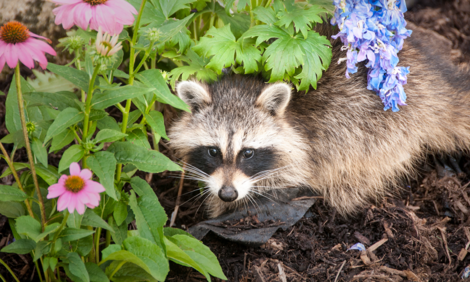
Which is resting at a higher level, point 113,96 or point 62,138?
point 113,96

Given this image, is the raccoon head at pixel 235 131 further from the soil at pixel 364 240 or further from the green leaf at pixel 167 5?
the green leaf at pixel 167 5

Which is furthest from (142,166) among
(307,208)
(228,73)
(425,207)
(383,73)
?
(425,207)

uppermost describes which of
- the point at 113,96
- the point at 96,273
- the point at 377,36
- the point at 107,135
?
the point at 377,36

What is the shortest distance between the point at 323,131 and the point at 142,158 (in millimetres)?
1546

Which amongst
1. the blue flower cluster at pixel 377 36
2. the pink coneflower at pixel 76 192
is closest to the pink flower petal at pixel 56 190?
the pink coneflower at pixel 76 192

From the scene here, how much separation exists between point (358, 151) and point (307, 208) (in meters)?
0.55

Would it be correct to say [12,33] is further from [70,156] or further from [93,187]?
[93,187]

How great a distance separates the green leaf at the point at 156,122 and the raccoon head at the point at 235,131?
67cm

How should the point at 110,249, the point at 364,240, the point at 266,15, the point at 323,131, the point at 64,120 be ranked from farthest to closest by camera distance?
the point at 323,131
the point at 364,240
the point at 266,15
the point at 110,249
the point at 64,120

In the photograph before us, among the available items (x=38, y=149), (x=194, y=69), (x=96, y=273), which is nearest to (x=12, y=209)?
(x=38, y=149)

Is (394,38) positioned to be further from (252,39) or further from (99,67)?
(99,67)

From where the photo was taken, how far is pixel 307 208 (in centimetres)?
293

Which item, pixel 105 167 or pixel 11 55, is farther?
pixel 105 167

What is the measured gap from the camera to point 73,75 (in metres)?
1.74
